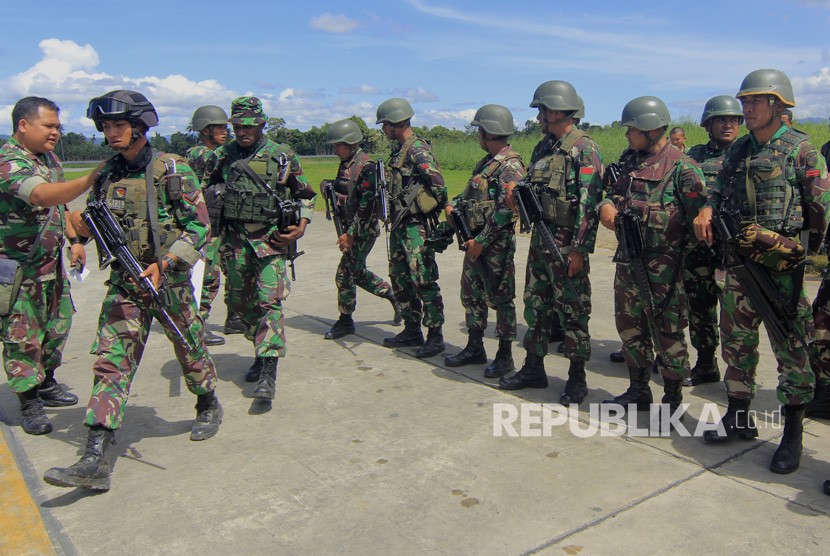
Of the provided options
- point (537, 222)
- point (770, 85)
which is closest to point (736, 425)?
point (537, 222)

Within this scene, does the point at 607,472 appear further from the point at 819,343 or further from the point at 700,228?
the point at 819,343

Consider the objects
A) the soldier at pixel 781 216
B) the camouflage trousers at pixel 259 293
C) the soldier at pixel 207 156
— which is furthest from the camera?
the soldier at pixel 207 156

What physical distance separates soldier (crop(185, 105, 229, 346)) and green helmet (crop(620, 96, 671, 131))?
3707 mm

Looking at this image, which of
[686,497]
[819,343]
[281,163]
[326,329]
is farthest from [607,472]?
[326,329]

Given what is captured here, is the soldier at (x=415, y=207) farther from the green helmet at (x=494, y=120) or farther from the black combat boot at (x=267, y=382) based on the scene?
the black combat boot at (x=267, y=382)

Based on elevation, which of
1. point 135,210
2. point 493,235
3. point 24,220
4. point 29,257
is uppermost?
point 135,210

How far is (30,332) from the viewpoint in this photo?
461cm

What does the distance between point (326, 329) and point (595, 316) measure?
104 inches

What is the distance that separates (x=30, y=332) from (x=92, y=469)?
143 cm

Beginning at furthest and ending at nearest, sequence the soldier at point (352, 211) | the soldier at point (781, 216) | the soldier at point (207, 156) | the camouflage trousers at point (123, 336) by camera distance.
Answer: the soldier at point (207, 156) < the soldier at point (352, 211) < the camouflage trousers at point (123, 336) < the soldier at point (781, 216)

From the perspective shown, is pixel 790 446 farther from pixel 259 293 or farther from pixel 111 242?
pixel 111 242

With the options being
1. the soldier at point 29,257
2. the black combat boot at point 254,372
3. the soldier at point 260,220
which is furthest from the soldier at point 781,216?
the soldier at point 29,257

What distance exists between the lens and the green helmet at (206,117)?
270 inches

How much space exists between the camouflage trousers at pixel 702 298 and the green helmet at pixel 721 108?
1299 millimetres
